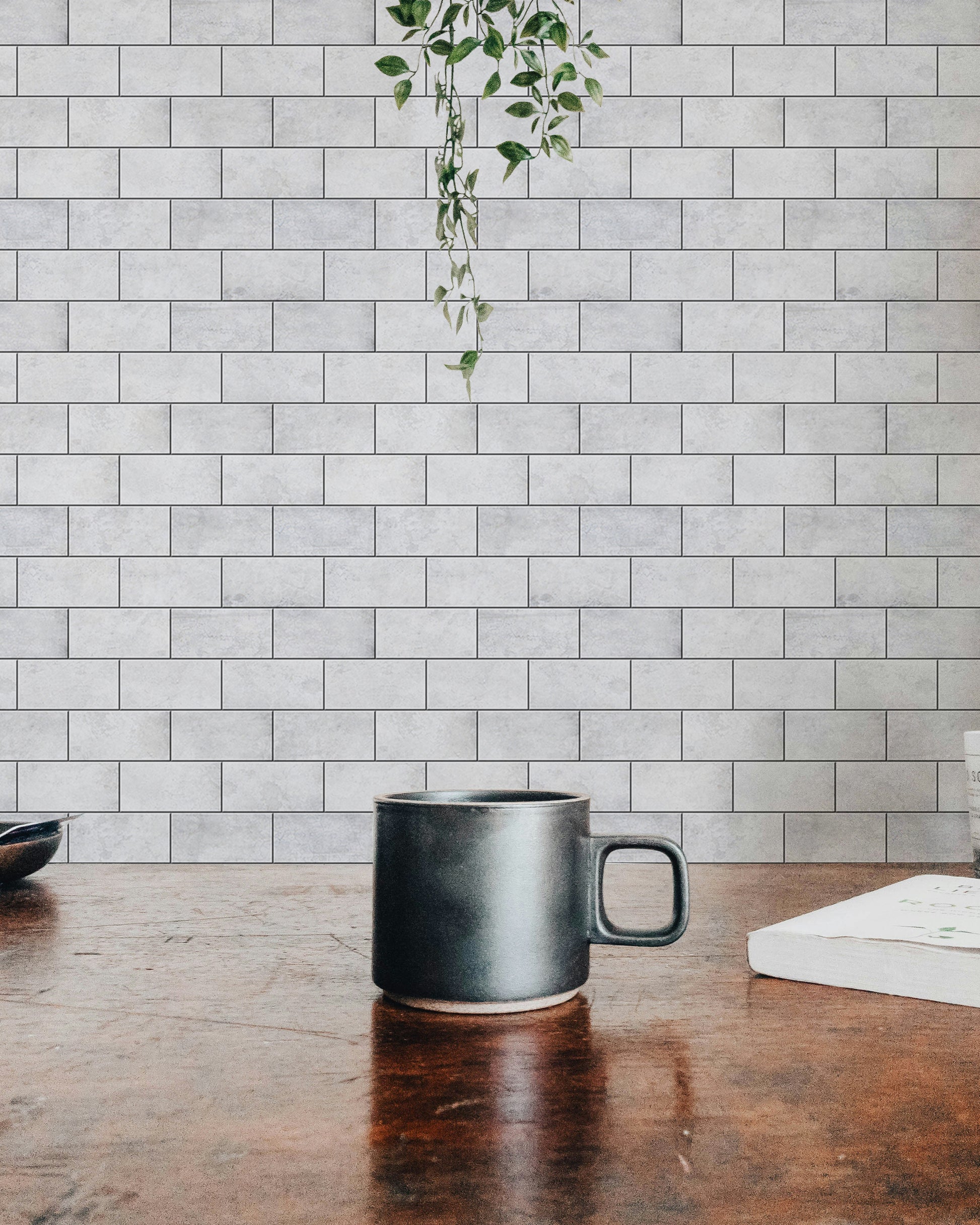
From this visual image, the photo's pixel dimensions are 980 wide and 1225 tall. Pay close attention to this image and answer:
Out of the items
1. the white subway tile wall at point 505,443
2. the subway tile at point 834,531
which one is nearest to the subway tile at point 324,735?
the white subway tile wall at point 505,443

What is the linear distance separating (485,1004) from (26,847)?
21.7 inches

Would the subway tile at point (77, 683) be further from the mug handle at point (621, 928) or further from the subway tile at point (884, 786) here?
the mug handle at point (621, 928)

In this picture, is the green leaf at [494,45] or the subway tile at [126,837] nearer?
the green leaf at [494,45]

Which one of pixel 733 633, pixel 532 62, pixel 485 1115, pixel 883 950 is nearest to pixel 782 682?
pixel 733 633

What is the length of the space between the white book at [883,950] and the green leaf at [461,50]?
816 mm

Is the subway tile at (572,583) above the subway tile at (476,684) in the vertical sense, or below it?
above

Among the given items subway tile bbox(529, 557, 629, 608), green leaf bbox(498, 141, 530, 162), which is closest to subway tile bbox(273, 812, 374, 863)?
subway tile bbox(529, 557, 629, 608)

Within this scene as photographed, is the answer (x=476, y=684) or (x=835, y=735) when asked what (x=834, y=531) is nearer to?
(x=835, y=735)

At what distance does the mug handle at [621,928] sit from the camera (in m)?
0.60

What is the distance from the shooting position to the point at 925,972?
2.09ft

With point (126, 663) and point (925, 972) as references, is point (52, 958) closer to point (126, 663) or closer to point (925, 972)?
point (925, 972)

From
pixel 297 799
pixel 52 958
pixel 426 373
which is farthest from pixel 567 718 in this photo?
pixel 52 958

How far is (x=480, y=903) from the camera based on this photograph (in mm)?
562

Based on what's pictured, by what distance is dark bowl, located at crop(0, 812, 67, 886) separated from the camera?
3.11 feet
